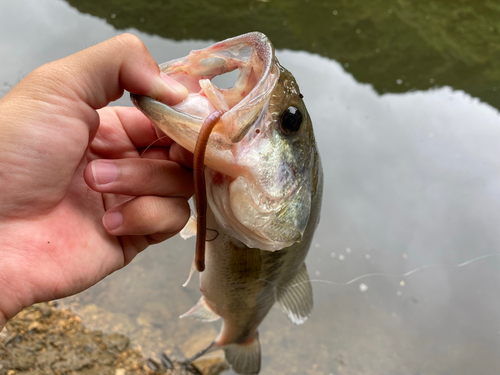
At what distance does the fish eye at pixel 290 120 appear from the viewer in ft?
3.12

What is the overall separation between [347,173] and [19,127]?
3.05 m

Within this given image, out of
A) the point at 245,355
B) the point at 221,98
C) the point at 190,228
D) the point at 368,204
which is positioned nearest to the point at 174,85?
the point at 221,98

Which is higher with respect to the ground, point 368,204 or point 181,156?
point 181,156

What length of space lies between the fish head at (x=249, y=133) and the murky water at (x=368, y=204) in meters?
1.87

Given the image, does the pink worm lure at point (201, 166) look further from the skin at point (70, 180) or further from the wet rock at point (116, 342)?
the wet rock at point (116, 342)

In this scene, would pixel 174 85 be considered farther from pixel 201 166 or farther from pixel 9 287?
pixel 9 287

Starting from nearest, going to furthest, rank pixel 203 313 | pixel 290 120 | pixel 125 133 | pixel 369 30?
pixel 290 120, pixel 125 133, pixel 203 313, pixel 369 30

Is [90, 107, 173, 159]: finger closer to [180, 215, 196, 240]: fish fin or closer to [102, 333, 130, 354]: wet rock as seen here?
[180, 215, 196, 240]: fish fin

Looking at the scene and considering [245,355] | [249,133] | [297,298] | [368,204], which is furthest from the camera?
[368,204]

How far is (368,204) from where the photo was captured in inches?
128

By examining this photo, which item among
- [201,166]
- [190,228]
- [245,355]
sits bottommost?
[245,355]

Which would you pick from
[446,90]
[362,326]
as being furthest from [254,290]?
[446,90]

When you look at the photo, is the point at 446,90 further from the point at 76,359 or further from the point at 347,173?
the point at 76,359

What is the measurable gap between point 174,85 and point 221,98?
0.14 m
